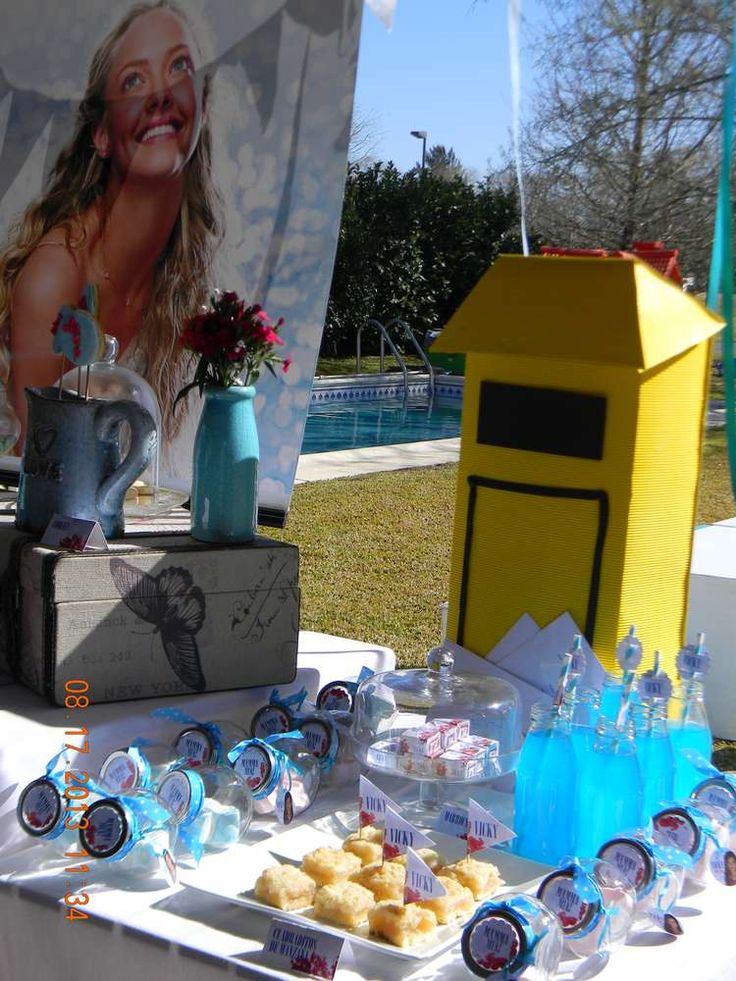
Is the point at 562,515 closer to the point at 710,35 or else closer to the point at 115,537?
the point at 115,537

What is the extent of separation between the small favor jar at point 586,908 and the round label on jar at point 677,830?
14 cm

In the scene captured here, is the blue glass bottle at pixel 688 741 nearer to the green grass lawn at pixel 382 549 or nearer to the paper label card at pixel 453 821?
the paper label card at pixel 453 821

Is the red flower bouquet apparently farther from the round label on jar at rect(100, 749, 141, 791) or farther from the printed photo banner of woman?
the printed photo banner of woman

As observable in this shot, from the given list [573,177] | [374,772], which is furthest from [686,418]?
[573,177]

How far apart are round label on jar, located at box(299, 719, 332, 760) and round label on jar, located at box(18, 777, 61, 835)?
0.36m

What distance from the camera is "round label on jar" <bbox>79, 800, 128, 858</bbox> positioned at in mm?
1151

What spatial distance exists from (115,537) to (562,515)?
2.09ft

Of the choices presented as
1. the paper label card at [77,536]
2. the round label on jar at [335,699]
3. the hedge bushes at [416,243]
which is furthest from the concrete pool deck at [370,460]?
the hedge bushes at [416,243]

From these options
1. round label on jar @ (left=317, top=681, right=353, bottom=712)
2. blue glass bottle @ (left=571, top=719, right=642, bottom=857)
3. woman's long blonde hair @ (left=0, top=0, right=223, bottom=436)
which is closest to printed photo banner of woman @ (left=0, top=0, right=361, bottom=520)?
woman's long blonde hair @ (left=0, top=0, right=223, bottom=436)

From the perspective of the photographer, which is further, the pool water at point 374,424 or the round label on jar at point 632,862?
the pool water at point 374,424

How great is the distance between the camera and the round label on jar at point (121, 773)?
1.29 meters

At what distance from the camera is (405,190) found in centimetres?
1484

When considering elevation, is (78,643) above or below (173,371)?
below

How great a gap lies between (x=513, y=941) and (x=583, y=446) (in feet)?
2.56
